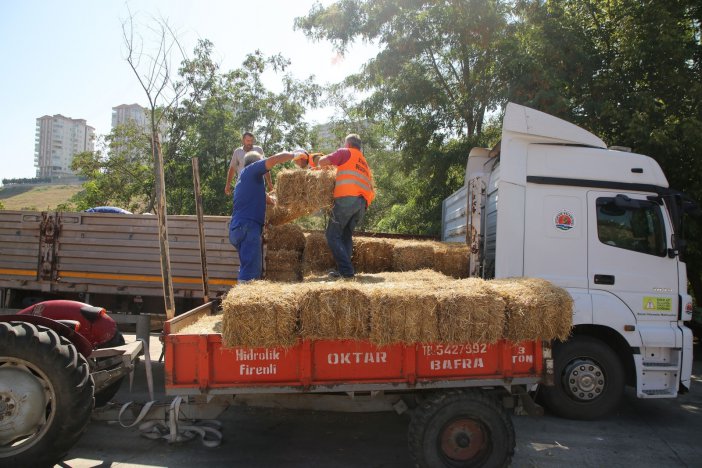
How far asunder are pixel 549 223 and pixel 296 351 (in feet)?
12.6

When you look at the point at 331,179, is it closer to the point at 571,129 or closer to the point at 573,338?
the point at 571,129

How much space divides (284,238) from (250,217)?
4.04 feet

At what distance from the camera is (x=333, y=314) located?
13.3ft

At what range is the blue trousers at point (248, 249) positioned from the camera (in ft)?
21.3

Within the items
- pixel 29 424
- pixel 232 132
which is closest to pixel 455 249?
pixel 29 424

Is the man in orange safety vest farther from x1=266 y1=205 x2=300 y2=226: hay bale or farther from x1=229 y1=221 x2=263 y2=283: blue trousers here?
x1=229 y1=221 x2=263 y2=283: blue trousers

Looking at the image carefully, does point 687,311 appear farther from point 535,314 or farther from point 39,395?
point 39,395

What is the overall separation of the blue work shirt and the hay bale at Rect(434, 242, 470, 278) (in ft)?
8.39

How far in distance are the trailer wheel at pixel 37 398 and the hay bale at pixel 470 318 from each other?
309cm

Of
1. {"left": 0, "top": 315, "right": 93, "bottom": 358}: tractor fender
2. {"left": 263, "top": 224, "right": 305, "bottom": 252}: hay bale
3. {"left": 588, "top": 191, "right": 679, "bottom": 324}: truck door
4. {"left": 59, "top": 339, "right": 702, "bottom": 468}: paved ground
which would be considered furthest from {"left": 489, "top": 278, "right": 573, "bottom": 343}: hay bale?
{"left": 263, "top": 224, "right": 305, "bottom": 252}: hay bale

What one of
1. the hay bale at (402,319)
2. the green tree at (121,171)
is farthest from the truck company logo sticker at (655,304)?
the green tree at (121,171)

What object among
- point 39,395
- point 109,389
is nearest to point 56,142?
point 109,389

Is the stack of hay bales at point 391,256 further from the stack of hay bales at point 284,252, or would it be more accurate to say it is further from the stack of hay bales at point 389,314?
the stack of hay bales at point 389,314

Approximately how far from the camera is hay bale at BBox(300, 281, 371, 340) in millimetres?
4059
